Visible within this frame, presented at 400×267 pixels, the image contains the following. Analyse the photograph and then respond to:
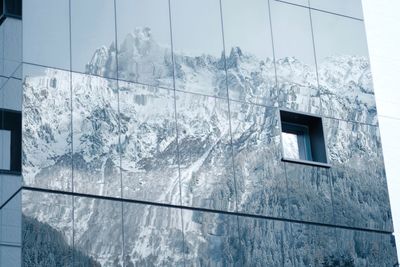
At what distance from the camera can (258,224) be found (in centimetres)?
1720

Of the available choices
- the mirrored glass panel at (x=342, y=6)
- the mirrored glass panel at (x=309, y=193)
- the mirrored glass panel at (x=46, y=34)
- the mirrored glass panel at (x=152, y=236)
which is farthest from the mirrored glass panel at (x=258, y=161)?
the mirrored glass panel at (x=46, y=34)

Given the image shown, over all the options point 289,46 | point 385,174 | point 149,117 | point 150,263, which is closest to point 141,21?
point 149,117

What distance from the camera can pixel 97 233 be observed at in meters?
15.4

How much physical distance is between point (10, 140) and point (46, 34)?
1862mm

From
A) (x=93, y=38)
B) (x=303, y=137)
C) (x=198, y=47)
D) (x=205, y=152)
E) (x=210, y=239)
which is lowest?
(x=210, y=239)

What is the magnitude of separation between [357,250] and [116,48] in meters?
5.62

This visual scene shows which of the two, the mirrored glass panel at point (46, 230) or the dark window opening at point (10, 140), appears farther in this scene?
the dark window opening at point (10, 140)

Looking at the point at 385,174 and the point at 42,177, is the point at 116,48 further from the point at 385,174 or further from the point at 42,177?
the point at 385,174

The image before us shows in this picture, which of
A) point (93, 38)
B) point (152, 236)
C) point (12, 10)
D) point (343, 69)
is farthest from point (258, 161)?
point (12, 10)

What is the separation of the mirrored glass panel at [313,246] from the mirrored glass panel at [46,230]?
14.0 ft

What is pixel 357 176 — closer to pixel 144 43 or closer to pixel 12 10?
pixel 144 43

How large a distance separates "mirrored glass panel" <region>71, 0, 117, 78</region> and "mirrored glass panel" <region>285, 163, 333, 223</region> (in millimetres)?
3799

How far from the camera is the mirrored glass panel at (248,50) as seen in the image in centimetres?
1822

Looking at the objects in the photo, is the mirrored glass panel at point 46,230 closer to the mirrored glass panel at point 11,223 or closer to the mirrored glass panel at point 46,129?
the mirrored glass panel at point 11,223
